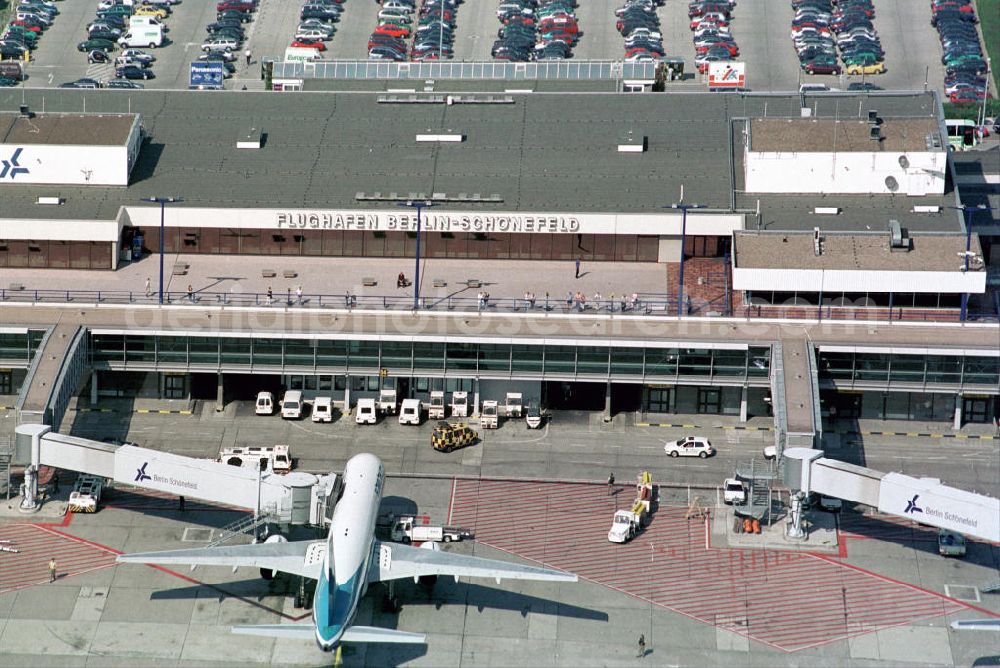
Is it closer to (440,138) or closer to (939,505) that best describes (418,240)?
(440,138)

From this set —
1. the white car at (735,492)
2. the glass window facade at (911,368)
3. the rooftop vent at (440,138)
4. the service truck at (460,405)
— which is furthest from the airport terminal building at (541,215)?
the white car at (735,492)

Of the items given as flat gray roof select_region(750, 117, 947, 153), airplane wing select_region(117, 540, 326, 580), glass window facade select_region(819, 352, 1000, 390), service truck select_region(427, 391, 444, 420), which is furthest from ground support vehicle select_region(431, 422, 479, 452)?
flat gray roof select_region(750, 117, 947, 153)

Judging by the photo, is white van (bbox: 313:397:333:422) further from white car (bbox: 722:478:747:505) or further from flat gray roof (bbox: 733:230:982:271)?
flat gray roof (bbox: 733:230:982:271)

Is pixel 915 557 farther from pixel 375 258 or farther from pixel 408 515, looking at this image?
pixel 375 258

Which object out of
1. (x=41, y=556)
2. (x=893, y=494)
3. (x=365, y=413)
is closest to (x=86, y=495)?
(x=41, y=556)

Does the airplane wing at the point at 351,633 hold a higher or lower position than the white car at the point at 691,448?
lower

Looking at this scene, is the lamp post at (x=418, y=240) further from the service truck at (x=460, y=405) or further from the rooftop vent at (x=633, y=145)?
the rooftop vent at (x=633, y=145)
